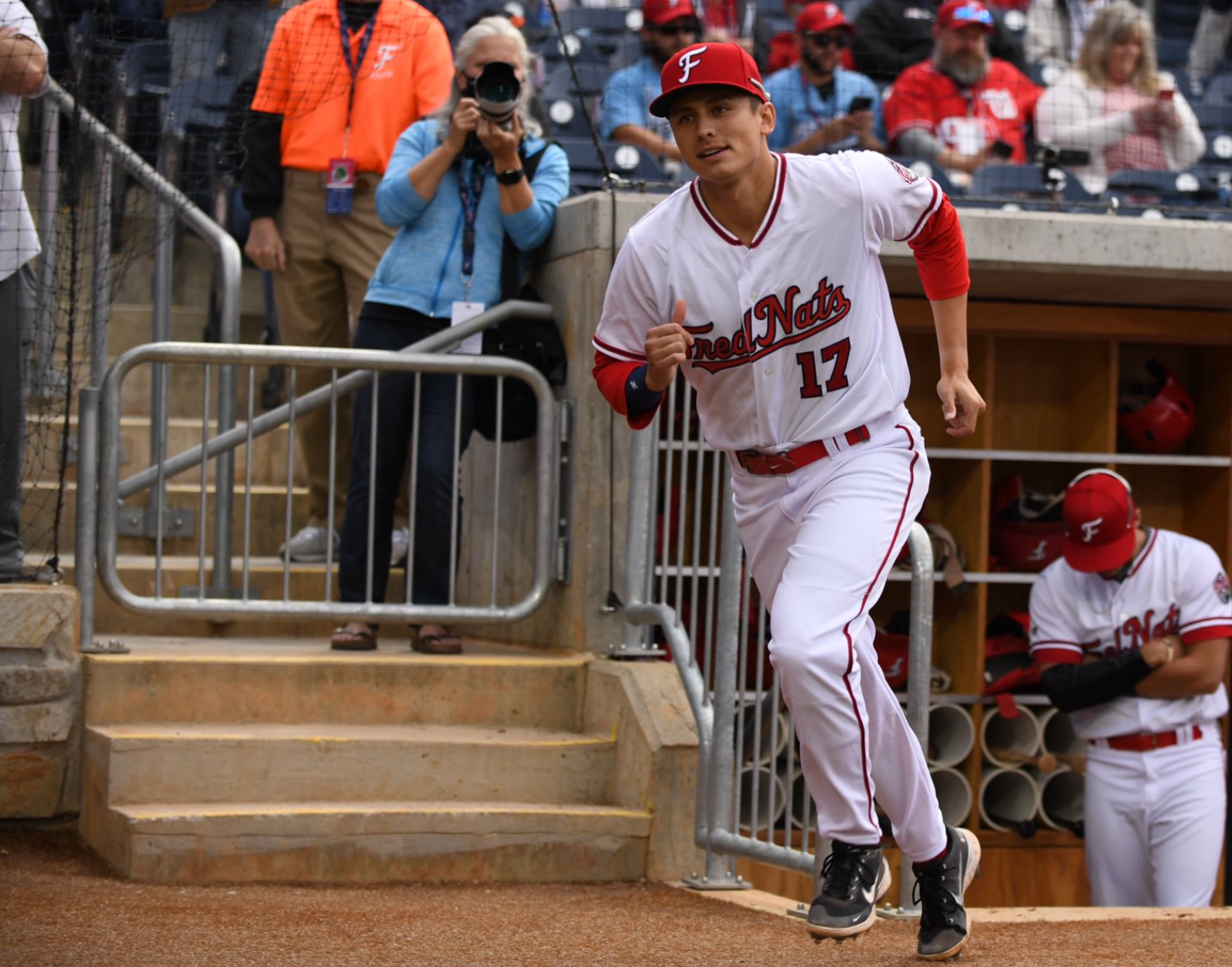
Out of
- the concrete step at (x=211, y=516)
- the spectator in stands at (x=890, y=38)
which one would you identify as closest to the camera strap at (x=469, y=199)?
the concrete step at (x=211, y=516)

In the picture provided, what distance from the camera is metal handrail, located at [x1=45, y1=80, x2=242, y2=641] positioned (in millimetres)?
5707

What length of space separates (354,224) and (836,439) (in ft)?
11.3

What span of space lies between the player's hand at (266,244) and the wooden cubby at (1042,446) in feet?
8.95

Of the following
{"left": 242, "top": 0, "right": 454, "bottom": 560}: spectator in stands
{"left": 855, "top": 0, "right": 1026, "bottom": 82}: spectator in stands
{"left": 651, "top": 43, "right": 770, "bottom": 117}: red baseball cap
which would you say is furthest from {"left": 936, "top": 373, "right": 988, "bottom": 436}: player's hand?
{"left": 855, "top": 0, "right": 1026, "bottom": 82}: spectator in stands

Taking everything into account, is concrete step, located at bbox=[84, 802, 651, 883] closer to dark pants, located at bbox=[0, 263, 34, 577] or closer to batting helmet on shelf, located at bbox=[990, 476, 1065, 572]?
dark pants, located at bbox=[0, 263, 34, 577]

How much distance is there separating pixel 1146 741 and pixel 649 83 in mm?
3811

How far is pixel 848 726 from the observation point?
3.58m

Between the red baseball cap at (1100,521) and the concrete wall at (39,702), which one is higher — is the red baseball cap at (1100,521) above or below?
above

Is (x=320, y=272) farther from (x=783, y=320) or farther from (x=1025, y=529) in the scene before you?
Answer: (x=1025, y=529)

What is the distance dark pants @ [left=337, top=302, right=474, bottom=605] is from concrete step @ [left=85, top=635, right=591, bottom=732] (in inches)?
12.3

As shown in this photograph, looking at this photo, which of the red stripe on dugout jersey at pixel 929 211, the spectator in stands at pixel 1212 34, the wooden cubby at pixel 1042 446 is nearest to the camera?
the red stripe on dugout jersey at pixel 929 211

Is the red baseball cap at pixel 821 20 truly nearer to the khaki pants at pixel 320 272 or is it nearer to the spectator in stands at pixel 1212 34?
the khaki pants at pixel 320 272

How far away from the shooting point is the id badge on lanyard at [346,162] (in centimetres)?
660

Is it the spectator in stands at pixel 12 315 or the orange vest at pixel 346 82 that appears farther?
the orange vest at pixel 346 82
